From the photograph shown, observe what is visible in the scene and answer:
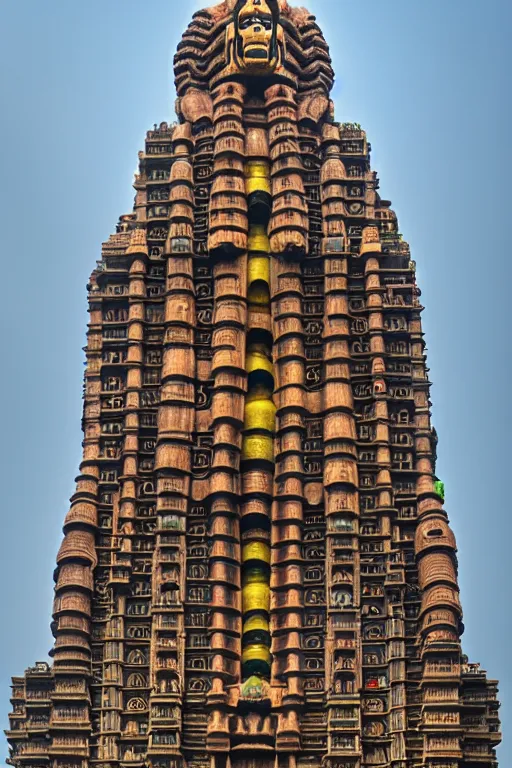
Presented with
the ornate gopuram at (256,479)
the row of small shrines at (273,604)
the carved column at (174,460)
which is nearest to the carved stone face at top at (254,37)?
the ornate gopuram at (256,479)

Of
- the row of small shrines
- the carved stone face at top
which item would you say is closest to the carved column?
the row of small shrines

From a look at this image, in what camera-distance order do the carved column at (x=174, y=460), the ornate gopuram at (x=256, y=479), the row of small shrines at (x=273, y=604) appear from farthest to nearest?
the carved column at (x=174, y=460), the ornate gopuram at (x=256, y=479), the row of small shrines at (x=273, y=604)

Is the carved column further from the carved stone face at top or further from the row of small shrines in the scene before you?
the carved stone face at top

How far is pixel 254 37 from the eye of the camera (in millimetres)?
69125

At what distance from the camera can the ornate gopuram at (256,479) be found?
197ft

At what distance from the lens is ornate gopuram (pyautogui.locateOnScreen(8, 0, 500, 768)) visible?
2363 inches

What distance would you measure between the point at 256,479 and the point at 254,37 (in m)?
14.1

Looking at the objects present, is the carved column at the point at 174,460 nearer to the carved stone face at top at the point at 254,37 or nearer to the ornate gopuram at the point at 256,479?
the ornate gopuram at the point at 256,479

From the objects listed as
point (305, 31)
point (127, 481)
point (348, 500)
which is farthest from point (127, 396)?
point (305, 31)

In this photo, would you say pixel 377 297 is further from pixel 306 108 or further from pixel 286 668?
pixel 286 668

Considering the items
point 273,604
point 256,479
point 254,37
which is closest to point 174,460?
point 256,479

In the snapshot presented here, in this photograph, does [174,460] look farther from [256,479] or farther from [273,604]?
[273,604]

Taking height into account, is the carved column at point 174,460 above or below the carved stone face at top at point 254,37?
below

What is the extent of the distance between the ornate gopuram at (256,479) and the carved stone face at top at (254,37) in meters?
Answer: 0.07
